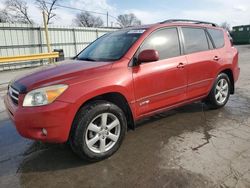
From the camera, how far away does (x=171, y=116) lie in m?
4.95

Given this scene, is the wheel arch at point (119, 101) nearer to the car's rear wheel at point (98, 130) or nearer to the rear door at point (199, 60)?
the car's rear wheel at point (98, 130)

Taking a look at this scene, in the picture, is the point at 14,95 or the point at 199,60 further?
the point at 199,60

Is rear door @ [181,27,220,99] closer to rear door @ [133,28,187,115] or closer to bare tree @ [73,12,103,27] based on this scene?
rear door @ [133,28,187,115]

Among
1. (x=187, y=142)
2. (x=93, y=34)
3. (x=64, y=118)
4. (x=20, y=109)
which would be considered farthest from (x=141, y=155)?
Answer: (x=93, y=34)

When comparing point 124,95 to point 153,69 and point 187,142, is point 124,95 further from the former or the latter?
point 187,142

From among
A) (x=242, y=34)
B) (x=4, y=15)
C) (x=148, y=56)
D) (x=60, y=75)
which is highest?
(x=4, y=15)

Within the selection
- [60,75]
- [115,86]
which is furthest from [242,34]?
[60,75]

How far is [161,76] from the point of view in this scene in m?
3.89

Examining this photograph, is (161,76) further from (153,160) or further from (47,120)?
(47,120)

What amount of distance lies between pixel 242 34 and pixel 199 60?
32.4m

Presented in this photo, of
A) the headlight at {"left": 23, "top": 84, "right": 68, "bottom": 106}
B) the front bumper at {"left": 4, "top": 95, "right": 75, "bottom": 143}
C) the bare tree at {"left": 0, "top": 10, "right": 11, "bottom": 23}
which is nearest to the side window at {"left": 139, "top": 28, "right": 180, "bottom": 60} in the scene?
the headlight at {"left": 23, "top": 84, "right": 68, "bottom": 106}

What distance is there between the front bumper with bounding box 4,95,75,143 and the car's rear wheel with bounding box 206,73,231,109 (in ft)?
10.4

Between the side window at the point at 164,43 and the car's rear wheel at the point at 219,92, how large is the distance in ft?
4.43

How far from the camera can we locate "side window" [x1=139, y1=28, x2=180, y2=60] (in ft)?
12.9
